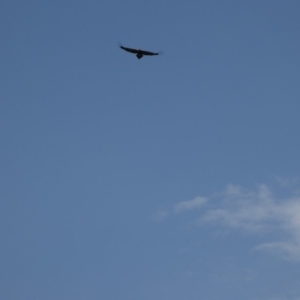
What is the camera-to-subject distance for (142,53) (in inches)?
4680
